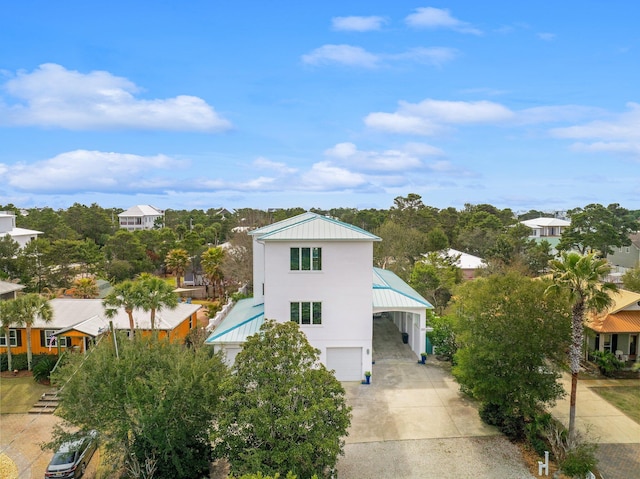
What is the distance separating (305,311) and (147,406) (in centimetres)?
1047

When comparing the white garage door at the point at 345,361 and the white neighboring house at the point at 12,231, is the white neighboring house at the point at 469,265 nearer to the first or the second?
the white garage door at the point at 345,361

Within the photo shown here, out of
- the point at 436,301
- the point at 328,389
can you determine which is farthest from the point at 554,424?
the point at 436,301

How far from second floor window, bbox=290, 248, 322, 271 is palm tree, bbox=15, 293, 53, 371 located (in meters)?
15.0

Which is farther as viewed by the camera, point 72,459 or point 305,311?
point 305,311

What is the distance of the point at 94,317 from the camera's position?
90.8 feet

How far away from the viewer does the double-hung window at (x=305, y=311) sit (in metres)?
22.9

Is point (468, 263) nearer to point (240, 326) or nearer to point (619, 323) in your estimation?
point (619, 323)

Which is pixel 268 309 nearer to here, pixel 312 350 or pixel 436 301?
pixel 312 350

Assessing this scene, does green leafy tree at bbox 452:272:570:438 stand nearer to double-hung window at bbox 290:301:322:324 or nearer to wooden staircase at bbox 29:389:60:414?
double-hung window at bbox 290:301:322:324

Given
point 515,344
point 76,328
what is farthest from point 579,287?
point 76,328

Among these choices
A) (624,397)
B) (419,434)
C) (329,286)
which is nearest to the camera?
(419,434)

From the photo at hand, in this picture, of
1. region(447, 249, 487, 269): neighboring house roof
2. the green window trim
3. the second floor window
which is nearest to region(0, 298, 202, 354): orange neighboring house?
the green window trim

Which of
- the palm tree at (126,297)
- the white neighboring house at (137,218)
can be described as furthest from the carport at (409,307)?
the white neighboring house at (137,218)

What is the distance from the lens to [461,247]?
66.7 m
